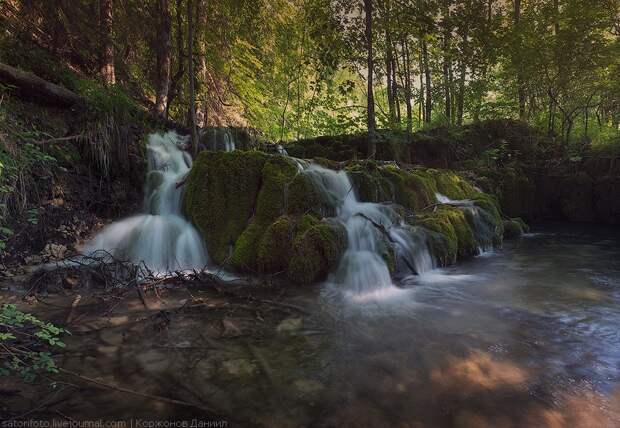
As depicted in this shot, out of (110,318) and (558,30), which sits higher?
(558,30)

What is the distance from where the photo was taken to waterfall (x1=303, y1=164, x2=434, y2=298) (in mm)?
5086

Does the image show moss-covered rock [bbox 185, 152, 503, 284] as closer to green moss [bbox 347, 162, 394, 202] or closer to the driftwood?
green moss [bbox 347, 162, 394, 202]

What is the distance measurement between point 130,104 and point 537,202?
41.5 feet

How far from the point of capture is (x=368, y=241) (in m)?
5.71

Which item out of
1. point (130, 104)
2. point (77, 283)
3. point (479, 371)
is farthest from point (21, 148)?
point (479, 371)

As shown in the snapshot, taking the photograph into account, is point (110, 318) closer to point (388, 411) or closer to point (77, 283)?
point (77, 283)

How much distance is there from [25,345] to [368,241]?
13.9 feet

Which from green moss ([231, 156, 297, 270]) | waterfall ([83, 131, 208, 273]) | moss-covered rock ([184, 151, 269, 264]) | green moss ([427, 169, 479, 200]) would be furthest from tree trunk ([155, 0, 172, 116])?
green moss ([427, 169, 479, 200])

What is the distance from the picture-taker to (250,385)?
2.63 meters

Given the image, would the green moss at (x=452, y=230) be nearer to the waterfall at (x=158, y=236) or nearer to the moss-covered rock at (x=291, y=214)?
the moss-covered rock at (x=291, y=214)

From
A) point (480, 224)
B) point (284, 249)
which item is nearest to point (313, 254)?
point (284, 249)

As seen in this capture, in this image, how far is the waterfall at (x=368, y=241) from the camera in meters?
5.09

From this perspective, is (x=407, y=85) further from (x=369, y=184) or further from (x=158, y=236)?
(x=158, y=236)

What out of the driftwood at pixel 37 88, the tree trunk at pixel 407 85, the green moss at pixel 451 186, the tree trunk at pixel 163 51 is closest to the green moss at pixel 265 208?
the driftwood at pixel 37 88
